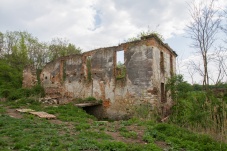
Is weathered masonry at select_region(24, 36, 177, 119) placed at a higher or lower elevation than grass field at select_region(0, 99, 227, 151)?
higher

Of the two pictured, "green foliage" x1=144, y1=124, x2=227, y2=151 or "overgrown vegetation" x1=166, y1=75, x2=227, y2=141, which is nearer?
"green foliage" x1=144, y1=124, x2=227, y2=151

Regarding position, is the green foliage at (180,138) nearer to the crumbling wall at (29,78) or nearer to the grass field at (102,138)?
the grass field at (102,138)

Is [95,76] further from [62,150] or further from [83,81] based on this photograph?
[62,150]

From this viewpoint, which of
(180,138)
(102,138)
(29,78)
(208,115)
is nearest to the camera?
(102,138)

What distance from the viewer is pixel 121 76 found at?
12.5m

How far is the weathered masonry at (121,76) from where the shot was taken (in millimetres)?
11438

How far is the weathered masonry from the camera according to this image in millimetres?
11438

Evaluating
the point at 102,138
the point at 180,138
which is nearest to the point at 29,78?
the point at 102,138

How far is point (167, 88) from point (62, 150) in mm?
9043

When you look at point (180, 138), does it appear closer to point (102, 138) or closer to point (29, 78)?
point (102, 138)

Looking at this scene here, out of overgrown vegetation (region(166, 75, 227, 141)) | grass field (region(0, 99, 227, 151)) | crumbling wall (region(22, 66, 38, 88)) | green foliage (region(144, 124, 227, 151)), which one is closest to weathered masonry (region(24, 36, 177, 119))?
crumbling wall (region(22, 66, 38, 88))

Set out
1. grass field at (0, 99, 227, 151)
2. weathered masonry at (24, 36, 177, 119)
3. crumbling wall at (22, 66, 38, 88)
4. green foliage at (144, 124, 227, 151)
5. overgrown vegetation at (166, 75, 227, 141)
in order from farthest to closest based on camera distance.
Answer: crumbling wall at (22, 66, 38, 88)
weathered masonry at (24, 36, 177, 119)
overgrown vegetation at (166, 75, 227, 141)
green foliage at (144, 124, 227, 151)
grass field at (0, 99, 227, 151)

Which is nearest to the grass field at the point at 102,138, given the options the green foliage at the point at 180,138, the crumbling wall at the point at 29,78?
the green foliage at the point at 180,138

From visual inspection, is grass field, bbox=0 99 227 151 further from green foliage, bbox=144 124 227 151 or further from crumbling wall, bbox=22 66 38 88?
crumbling wall, bbox=22 66 38 88
